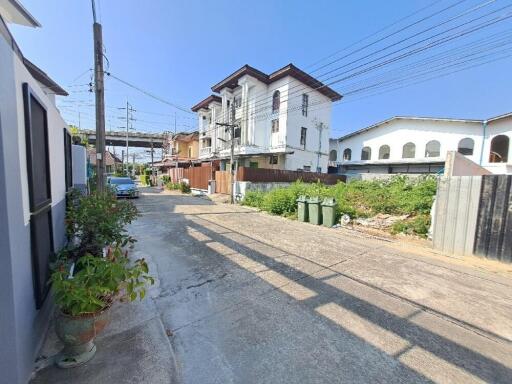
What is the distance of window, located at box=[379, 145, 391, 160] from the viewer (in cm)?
2371

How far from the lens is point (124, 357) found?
2197 millimetres

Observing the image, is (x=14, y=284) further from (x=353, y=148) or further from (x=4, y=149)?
(x=353, y=148)

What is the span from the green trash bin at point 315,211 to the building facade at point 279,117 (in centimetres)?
1041

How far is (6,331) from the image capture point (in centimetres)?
158

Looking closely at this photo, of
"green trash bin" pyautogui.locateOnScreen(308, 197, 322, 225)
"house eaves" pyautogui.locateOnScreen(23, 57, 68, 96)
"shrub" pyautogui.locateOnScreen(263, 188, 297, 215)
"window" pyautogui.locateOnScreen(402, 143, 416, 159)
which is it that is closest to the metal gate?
"green trash bin" pyautogui.locateOnScreen(308, 197, 322, 225)

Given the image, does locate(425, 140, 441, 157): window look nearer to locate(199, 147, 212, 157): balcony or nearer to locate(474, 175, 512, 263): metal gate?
locate(474, 175, 512, 263): metal gate

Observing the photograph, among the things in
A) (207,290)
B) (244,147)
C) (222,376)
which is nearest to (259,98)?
(244,147)

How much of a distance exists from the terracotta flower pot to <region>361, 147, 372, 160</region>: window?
27.0 meters

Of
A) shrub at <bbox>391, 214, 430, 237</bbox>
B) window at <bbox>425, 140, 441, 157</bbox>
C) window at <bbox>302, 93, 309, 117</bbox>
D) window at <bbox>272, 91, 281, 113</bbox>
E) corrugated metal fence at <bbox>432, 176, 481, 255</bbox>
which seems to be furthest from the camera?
window at <bbox>302, 93, 309, 117</bbox>

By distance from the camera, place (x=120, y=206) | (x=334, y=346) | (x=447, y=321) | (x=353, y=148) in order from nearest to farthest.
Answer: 1. (x=334, y=346)
2. (x=447, y=321)
3. (x=120, y=206)
4. (x=353, y=148)

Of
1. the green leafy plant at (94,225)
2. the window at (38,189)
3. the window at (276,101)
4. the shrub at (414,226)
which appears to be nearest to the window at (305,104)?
the window at (276,101)

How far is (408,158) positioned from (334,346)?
2429 cm

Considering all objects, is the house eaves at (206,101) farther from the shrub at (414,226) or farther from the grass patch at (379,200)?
the shrub at (414,226)

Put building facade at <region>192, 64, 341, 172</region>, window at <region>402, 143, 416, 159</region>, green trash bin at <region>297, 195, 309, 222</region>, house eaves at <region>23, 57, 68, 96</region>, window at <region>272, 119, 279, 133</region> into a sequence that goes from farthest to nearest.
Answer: window at <region>402, 143, 416, 159</region> < window at <region>272, 119, 279, 133</region> < building facade at <region>192, 64, 341, 172</region> < green trash bin at <region>297, 195, 309, 222</region> < house eaves at <region>23, 57, 68, 96</region>
